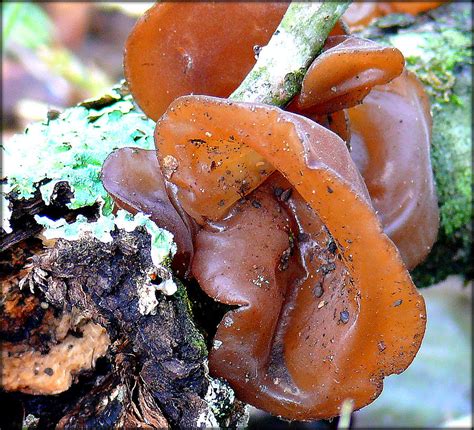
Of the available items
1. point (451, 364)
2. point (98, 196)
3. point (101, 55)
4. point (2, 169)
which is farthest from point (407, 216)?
point (101, 55)

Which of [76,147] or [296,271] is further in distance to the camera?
[76,147]

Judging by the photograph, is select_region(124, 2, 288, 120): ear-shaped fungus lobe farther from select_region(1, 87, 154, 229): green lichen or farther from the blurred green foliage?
the blurred green foliage

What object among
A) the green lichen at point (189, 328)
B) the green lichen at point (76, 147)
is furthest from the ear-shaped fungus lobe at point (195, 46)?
the green lichen at point (189, 328)

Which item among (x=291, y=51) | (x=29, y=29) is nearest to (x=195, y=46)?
(x=291, y=51)

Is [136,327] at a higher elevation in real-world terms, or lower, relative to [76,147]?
lower

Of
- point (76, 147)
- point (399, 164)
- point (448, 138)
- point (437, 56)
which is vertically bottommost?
point (448, 138)

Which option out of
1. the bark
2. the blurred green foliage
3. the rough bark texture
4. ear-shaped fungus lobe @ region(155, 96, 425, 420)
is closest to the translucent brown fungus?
the bark

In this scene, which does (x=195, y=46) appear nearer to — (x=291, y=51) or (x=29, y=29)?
(x=291, y=51)
